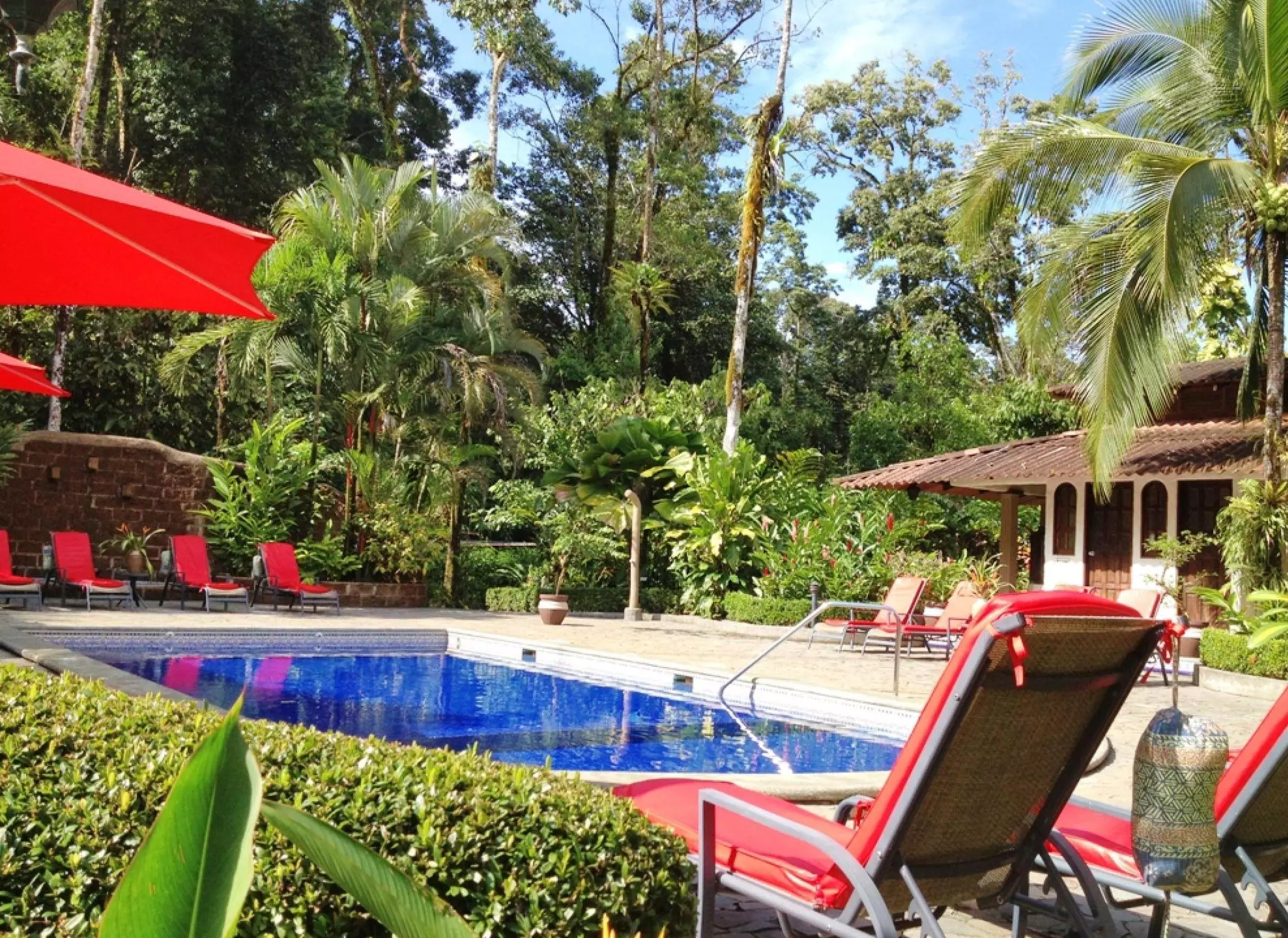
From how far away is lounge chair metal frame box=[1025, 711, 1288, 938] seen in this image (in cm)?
309

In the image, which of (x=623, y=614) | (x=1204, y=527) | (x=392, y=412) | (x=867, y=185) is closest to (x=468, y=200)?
(x=392, y=412)

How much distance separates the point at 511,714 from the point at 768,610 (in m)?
7.83

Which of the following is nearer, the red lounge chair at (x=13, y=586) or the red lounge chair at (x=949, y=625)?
the red lounge chair at (x=949, y=625)

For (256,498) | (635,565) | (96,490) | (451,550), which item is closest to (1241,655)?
(635,565)


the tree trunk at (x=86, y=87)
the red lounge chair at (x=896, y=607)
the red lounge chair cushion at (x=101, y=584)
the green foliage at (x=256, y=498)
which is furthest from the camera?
the tree trunk at (x=86, y=87)

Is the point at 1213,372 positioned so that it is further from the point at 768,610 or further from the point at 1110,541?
the point at 768,610

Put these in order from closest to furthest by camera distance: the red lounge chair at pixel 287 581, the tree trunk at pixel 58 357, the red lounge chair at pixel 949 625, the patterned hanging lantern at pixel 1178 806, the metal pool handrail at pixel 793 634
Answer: the patterned hanging lantern at pixel 1178 806, the metal pool handrail at pixel 793 634, the red lounge chair at pixel 949 625, the red lounge chair at pixel 287 581, the tree trunk at pixel 58 357

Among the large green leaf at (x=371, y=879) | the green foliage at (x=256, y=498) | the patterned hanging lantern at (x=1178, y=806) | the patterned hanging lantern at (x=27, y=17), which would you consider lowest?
the patterned hanging lantern at (x=1178, y=806)

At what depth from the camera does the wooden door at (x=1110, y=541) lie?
18.9m

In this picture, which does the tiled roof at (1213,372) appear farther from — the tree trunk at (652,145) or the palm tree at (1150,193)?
the tree trunk at (652,145)

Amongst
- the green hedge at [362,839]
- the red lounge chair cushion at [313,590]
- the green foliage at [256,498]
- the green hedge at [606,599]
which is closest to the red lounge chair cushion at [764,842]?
the green hedge at [362,839]

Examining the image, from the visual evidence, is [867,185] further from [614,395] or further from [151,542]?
[151,542]

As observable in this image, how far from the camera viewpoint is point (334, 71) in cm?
2709

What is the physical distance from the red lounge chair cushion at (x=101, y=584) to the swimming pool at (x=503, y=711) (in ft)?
7.86
